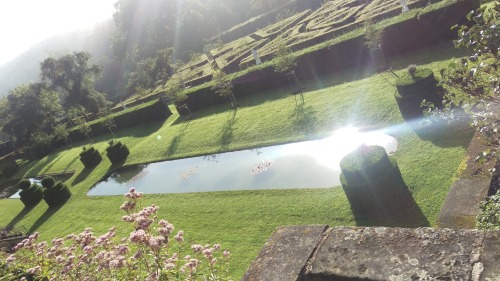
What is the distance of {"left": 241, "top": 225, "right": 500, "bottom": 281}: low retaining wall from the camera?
2.13 meters

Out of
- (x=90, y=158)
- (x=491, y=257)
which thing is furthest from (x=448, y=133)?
(x=90, y=158)

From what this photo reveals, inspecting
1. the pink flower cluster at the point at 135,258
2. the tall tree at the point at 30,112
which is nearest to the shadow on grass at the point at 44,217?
the pink flower cluster at the point at 135,258

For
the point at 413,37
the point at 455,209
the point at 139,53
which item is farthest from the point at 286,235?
the point at 139,53

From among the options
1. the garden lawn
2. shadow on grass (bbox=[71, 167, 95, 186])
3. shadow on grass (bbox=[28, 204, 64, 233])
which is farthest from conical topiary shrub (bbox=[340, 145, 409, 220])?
shadow on grass (bbox=[71, 167, 95, 186])

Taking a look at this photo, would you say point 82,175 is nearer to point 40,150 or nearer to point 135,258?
point 40,150

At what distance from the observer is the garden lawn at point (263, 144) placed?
27.7 ft

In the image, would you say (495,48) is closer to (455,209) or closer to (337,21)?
(455,209)

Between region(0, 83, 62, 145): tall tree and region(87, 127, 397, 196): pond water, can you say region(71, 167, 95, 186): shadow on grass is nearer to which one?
region(87, 127, 397, 196): pond water

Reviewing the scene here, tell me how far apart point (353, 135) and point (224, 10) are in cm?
5738

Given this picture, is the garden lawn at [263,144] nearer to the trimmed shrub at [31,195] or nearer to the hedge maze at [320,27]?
the trimmed shrub at [31,195]

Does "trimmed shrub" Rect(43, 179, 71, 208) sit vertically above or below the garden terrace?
below

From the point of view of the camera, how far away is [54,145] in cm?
3784

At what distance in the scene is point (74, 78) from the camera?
4453cm

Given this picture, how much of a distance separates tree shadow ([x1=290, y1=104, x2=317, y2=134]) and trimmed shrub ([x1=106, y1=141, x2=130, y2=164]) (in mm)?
11449
